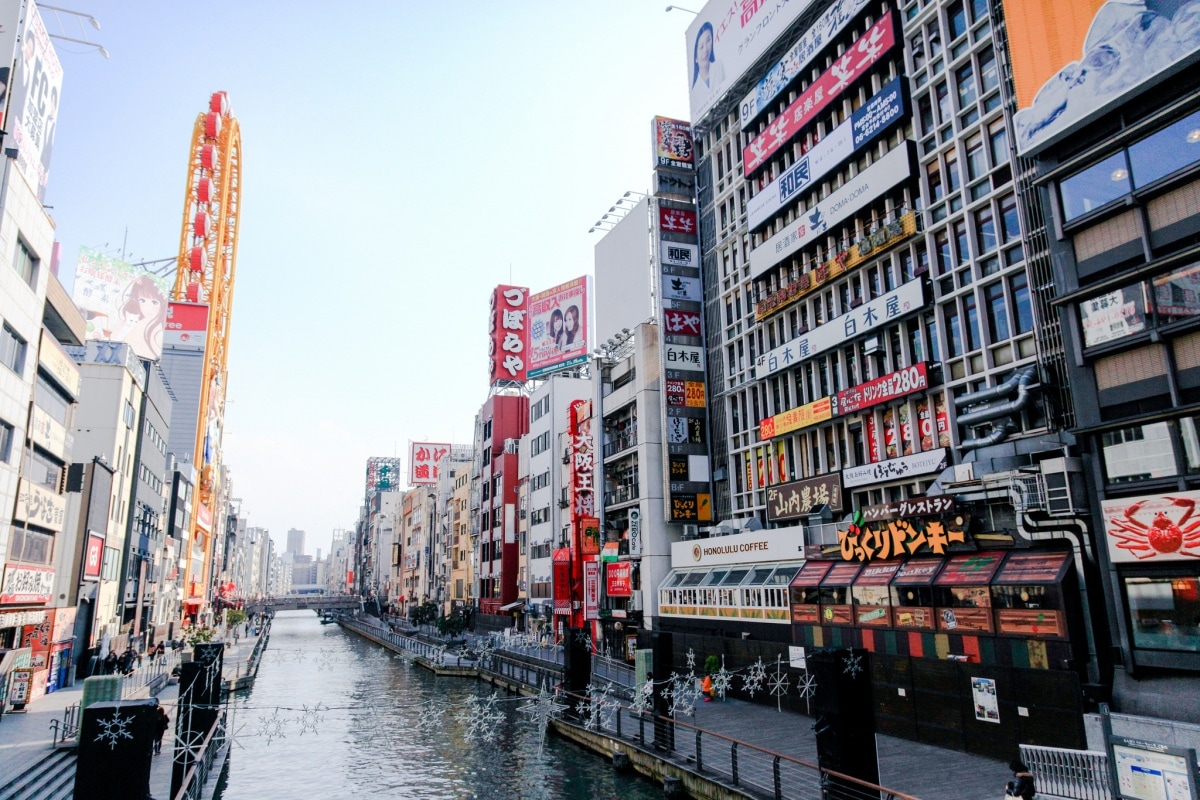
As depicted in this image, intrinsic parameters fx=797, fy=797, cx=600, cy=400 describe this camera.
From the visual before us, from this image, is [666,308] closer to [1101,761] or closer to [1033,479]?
[1033,479]

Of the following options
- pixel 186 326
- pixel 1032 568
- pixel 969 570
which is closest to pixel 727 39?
pixel 969 570

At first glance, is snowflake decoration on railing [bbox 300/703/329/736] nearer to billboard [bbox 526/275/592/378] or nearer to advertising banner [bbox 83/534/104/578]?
advertising banner [bbox 83/534/104/578]

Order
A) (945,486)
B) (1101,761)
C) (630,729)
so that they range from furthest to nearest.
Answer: (630,729) < (945,486) < (1101,761)

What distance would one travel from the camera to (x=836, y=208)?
3781cm

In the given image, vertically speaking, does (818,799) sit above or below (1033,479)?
below

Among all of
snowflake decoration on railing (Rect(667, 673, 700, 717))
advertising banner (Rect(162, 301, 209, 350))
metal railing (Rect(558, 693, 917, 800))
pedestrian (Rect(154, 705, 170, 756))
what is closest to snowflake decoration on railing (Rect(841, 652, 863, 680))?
metal railing (Rect(558, 693, 917, 800))

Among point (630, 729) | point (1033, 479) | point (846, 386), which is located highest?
point (846, 386)

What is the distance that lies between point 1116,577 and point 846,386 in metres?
16.3

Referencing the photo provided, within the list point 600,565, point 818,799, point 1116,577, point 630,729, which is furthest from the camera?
point 600,565

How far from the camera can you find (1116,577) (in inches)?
862

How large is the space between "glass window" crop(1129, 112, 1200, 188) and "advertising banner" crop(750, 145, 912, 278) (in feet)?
36.2

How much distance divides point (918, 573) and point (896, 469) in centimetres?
596

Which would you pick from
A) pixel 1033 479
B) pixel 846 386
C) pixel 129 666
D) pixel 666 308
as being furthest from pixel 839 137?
pixel 129 666

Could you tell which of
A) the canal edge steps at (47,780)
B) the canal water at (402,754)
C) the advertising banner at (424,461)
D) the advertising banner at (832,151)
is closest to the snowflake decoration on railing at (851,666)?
the canal water at (402,754)
